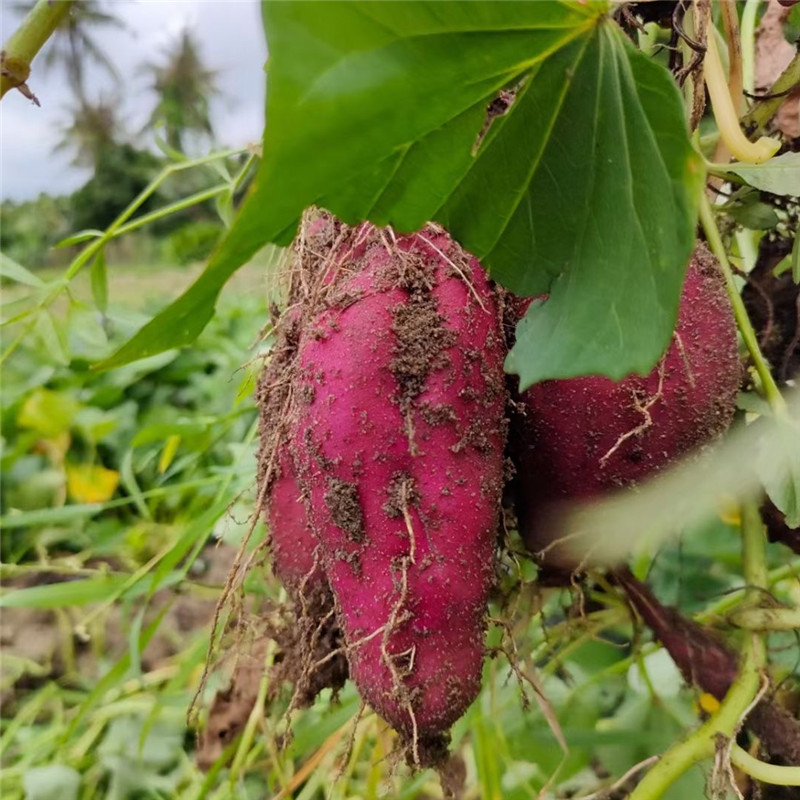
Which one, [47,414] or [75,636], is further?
[47,414]

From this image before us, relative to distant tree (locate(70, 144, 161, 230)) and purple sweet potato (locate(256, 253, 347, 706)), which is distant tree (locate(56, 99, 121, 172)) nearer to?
distant tree (locate(70, 144, 161, 230))

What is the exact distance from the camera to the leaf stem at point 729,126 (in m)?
0.34

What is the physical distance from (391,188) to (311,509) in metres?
0.14

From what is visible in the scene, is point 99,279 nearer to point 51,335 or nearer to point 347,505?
point 51,335

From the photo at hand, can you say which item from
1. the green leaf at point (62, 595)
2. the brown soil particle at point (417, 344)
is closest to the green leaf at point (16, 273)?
the green leaf at point (62, 595)

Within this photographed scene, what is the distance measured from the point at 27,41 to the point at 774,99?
0.34m

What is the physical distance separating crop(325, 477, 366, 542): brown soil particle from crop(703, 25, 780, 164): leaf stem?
214 mm

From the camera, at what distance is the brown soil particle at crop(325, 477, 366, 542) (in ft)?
1.06

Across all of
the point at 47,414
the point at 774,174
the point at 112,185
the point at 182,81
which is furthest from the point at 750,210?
the point at 112,185

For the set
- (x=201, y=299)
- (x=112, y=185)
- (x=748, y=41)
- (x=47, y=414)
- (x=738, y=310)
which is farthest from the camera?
(x=112, y=185)

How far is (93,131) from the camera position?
2918 millimetres

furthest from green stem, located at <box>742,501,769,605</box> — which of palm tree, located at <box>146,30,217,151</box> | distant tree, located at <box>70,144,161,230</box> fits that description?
distant tree, located at <box>70,144,161,230</box>

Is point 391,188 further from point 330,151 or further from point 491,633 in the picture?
point 491,633

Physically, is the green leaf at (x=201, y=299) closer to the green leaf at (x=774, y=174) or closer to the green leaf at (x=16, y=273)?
the green leaf at (x=774, y=174)
